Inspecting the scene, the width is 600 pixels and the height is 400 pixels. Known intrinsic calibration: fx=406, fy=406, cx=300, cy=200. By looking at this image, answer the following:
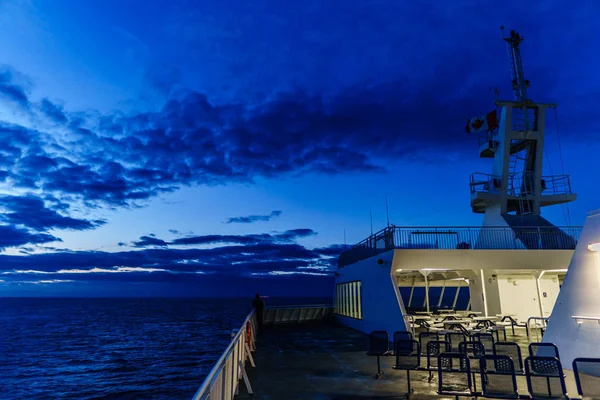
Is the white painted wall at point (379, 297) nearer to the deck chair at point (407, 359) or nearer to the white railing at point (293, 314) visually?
the white railing at point (293, 314)

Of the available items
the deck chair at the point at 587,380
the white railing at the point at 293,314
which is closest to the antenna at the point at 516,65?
the white railing at the point at 293,314

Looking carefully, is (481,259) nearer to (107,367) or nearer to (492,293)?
(492,293)

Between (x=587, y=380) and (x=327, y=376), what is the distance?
17.4ft

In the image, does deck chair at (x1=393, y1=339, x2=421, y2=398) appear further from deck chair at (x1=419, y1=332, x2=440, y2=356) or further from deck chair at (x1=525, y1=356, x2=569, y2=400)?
deck chair at (x1=525, y1=356, x2=569, y2=400)

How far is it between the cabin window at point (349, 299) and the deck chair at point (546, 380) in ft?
45.2

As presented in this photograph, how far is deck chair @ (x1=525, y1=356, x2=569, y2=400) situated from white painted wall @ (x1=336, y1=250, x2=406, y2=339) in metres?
8.05

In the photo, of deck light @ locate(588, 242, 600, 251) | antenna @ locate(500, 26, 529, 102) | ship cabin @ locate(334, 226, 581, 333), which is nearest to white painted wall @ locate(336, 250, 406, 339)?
ship cabin @ locate(334, 226, 581, 333)

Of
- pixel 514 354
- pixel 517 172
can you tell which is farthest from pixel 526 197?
pixel 514 354

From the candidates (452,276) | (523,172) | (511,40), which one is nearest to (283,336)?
(452,276)

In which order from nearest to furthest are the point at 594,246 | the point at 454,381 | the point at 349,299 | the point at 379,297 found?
the point at 454,381, the point at 594,246, the point at 379,297, the point at 349,299

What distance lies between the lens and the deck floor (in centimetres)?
775

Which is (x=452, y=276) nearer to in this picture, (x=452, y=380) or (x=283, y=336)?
(x=283, y=336)

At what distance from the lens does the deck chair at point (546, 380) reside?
18.3ft

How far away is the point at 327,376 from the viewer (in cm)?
931
